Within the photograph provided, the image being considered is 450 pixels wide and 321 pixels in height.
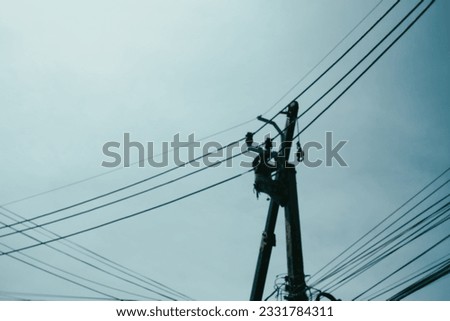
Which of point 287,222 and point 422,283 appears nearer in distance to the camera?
point 422,283

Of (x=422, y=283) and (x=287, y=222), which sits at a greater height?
(x=287, y=222)

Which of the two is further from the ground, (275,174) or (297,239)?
(275,174)

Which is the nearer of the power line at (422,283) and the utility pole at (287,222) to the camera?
the power line at (422,283)

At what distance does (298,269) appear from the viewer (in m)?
7.57

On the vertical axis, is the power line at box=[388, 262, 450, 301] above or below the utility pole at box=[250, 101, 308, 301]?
below

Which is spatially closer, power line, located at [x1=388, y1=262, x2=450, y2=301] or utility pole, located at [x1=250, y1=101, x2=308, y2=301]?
power line, located at [x1=388, y1=262, x2=450, y2=301]

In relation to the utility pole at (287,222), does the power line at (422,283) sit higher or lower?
lower
